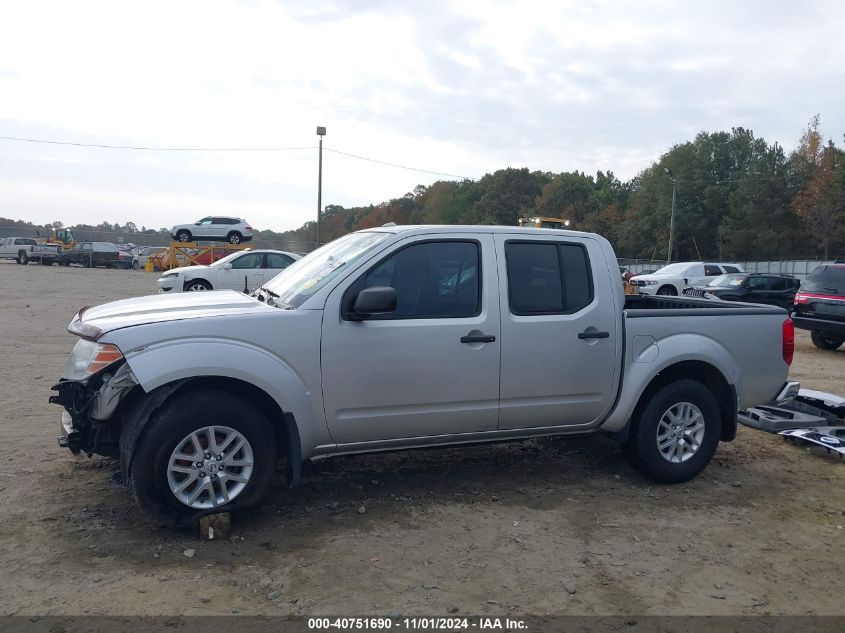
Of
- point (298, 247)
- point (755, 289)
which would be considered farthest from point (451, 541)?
point (298, 247)

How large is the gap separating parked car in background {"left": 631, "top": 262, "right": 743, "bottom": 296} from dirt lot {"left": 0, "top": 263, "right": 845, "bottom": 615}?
63.9 ft

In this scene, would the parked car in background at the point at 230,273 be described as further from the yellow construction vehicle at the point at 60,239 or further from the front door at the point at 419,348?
the yellow construction vehicle at the point at 60,239

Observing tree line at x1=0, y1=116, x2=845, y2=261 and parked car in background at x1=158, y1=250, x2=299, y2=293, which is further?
tree line at x1=0, y1=116, x2=845, y2=261

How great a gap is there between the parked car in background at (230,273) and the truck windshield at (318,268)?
42.2 feet

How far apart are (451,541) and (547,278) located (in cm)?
200

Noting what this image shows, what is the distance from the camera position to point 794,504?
5.23 metres

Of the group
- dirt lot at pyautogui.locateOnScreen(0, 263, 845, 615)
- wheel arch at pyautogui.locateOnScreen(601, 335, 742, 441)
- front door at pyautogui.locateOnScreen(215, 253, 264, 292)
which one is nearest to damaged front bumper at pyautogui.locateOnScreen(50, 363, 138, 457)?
dirt lot at pyautogui.locateOnScreen(0, 263, 845, 615)

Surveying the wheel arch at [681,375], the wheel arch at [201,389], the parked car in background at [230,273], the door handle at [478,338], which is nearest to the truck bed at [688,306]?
the wheel arch at [681,375]

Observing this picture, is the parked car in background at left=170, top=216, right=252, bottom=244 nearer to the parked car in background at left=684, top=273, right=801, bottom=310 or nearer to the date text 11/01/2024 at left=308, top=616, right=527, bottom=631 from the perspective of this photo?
the parked car in background at left=684, top=273, right=801, bottom=310

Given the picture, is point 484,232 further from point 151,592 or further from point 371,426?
point 151,592

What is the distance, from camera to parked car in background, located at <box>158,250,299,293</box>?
18.2 metres

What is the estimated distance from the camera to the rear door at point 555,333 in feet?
16.3

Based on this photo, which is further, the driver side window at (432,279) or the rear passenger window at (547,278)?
the rear passenger window at (547,278)

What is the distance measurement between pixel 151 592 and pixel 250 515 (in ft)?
3.35
